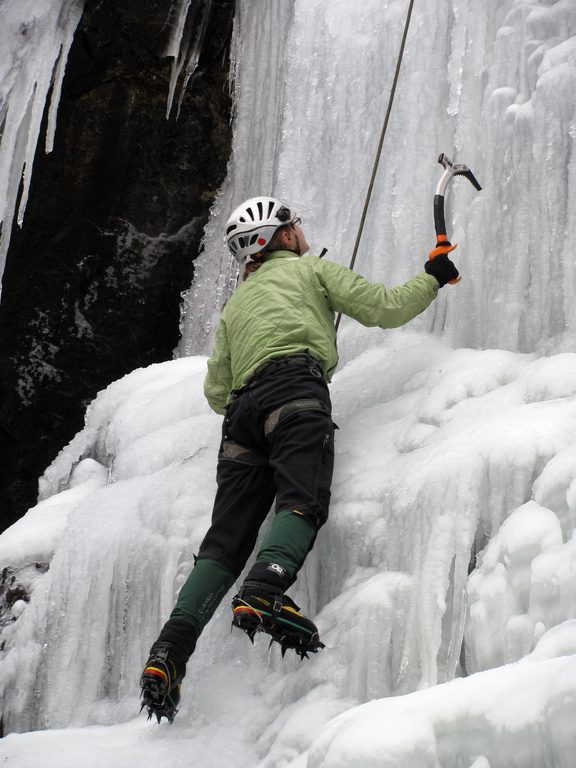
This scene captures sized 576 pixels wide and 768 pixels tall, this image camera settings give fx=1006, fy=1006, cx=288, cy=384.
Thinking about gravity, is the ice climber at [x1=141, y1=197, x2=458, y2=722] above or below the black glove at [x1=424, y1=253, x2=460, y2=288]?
below

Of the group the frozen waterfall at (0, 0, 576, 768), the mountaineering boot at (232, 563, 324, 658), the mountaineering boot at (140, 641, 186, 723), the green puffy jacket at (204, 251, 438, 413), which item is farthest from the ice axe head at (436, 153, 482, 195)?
the mountaineering boot at (140, 641, 186, 723)

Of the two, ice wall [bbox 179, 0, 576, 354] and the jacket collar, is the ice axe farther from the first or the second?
the jacket collar

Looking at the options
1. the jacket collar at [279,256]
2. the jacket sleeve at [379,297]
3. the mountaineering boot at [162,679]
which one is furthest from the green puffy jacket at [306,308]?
the mountaineering boot at [162,679]

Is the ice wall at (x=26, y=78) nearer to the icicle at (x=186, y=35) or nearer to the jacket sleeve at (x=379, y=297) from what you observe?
the icicle at (x=186, y=35)

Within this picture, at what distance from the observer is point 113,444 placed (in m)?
4.75

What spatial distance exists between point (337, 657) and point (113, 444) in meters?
2.21

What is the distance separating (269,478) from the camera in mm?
→ 3162

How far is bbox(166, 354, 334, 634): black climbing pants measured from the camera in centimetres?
283

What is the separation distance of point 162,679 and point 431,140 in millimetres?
2628

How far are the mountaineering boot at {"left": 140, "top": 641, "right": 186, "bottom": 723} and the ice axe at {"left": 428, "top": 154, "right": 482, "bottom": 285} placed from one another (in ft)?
5.05

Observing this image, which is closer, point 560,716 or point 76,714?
point 560,716

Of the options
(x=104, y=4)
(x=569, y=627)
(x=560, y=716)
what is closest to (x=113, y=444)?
(x=104, y=4)

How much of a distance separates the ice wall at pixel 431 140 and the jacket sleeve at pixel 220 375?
87cm

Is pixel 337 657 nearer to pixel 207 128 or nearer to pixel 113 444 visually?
pixel 113 444
